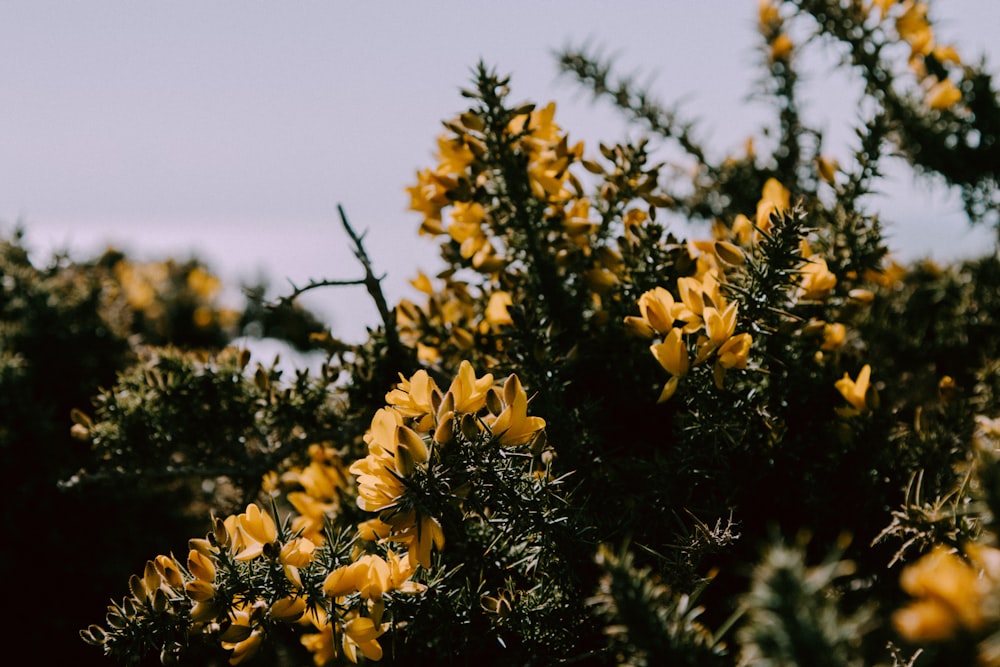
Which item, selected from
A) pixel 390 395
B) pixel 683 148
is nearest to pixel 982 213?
pixel 683 148

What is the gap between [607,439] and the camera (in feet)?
3.17

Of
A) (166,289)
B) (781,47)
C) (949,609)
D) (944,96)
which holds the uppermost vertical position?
(166,289)

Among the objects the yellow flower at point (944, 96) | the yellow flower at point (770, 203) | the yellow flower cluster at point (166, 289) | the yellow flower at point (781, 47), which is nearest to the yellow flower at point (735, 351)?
the yellow flower at point (770, 203)

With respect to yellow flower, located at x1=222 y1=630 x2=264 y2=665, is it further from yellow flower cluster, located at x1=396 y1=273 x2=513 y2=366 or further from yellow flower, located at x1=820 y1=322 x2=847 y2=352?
yellow flower, located at x1=820 y1=322 x2=847 y2=352

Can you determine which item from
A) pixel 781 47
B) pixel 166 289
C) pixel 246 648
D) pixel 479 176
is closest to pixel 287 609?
pixel 246 648

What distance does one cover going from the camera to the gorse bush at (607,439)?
640 millimetres

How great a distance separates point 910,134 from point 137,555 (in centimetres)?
195

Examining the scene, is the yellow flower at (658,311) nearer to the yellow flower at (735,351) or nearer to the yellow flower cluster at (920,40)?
the yellow flower at (735,351)

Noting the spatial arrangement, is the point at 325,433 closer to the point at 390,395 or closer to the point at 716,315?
the point at 390,395

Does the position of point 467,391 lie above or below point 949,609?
above

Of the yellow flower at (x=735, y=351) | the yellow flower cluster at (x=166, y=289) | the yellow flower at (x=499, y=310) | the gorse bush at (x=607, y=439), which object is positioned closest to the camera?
the gorse bush at (x=607, y=439)

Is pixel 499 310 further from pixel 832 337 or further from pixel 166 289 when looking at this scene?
pixel 166 289

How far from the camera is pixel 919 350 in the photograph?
1.37m

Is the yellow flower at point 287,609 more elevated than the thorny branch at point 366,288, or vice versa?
the thorny branch at point 366,288
